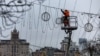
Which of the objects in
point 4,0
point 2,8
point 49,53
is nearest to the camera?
point 4,0

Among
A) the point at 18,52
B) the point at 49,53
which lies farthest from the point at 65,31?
the point at 18,52

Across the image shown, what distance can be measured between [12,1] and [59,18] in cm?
218

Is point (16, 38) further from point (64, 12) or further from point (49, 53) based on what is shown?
point (64, 12)

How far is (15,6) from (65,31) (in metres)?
2.66

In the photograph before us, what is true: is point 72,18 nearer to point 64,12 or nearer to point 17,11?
point 64,12

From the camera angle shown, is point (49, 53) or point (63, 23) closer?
point (63, 23)

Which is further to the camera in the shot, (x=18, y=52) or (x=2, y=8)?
(x=18, y=52)

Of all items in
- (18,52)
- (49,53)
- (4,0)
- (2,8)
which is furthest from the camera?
(18,52)

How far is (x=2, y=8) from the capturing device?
1867 centimetres

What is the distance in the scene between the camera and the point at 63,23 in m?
18.3

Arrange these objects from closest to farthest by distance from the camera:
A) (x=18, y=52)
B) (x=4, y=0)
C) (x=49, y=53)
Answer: (x=4, y=0) < (x=49, y=53) < (x=18, y=52)

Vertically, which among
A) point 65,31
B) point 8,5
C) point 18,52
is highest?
point 8,5

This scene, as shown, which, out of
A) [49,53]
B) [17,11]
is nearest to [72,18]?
[17,11]

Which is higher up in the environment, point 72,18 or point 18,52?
point 72,18
